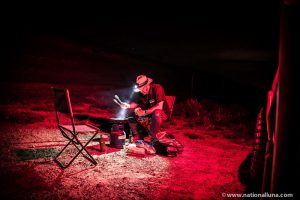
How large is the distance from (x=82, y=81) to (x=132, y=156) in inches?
642

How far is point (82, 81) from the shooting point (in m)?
20.2

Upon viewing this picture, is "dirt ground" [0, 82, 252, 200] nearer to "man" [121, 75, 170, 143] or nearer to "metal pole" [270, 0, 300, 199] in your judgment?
"man" [121, 75, 170, 143]

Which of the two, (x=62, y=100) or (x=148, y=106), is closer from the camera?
(x=62, y=100)

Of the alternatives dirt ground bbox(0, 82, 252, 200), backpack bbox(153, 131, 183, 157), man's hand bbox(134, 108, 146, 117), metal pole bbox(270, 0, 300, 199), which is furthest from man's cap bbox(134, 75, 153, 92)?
metal pole bbox(270, 0, 300, 199)

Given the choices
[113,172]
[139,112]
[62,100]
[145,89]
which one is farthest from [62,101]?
[145,89]

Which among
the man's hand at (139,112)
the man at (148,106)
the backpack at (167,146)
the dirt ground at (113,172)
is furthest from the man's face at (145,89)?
the dirt ground at (113,172)

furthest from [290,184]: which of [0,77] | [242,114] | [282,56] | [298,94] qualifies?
[0,77]

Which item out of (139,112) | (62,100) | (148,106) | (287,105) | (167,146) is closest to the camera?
(287,105)

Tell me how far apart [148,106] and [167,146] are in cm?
113

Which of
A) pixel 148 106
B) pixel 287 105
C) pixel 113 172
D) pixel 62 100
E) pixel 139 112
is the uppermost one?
pixel 287 105

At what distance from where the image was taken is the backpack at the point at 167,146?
514 centimetres

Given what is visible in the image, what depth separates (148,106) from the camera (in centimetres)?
579

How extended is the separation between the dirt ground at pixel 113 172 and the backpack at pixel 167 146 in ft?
0.46

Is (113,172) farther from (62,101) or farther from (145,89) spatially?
(145,89)
